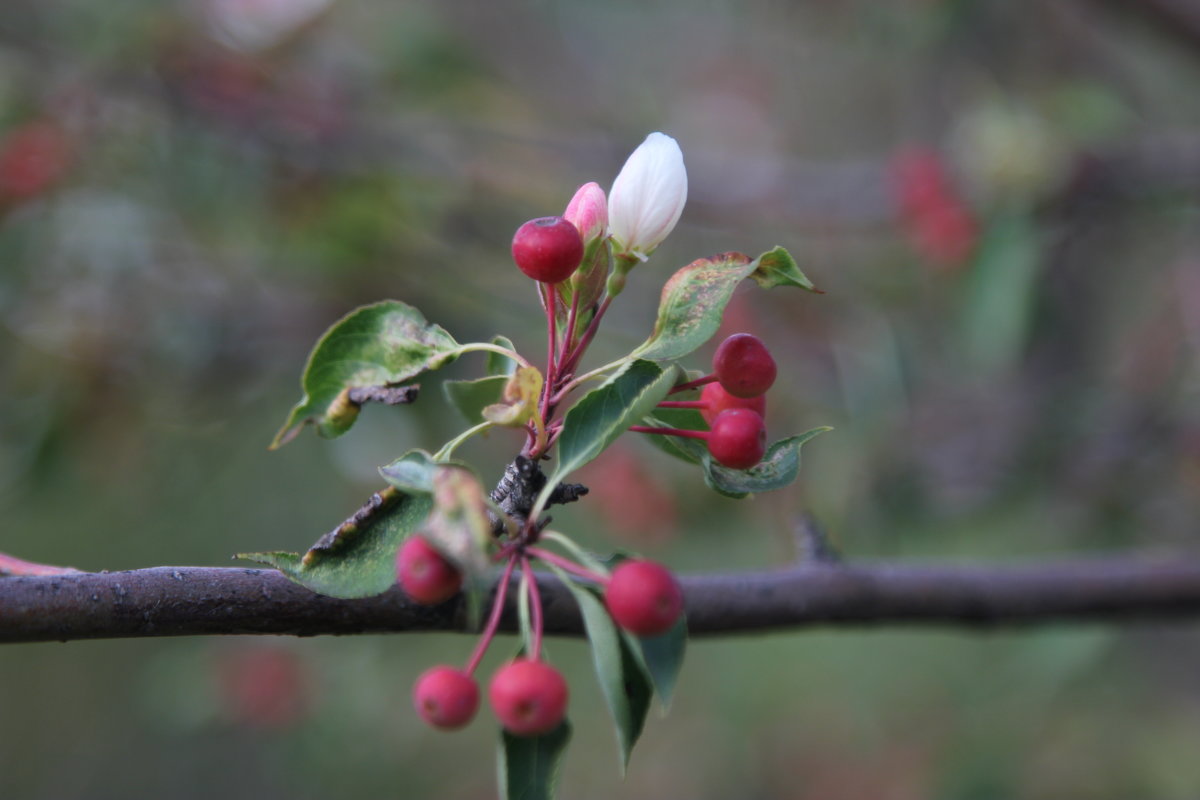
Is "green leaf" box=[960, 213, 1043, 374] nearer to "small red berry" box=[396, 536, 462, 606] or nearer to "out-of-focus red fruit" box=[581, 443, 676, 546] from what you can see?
"out-of-focus red fruit" box=[581, 443, 676, 546]

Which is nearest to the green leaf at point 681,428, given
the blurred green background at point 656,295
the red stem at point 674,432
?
the red stem at point 674,432

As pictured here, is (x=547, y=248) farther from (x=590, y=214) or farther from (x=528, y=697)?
(x=528, y=697)

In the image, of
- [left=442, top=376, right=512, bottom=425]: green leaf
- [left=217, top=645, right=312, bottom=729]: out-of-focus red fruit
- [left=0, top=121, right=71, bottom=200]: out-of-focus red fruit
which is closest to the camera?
[left=442, top=376, right=512, bottom=425]: green leaf

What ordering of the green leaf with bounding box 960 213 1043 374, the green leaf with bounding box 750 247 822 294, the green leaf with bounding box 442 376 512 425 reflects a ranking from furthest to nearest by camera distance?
the green leaf with bounding box 960 213 1043 374 < the green leaf with bounding box 442 376 512 425 < the green leaf with bounding box 750 247 822 294

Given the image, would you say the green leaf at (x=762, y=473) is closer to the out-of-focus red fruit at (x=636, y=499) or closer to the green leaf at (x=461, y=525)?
the green leaf at (x=461, y=525)

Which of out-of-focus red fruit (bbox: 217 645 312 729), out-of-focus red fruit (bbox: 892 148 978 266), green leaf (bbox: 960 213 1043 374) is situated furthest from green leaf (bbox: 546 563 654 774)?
out-of-focus red fruit (bbox: 217 645 312 729)

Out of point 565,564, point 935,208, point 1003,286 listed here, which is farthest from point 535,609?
point 935,208
